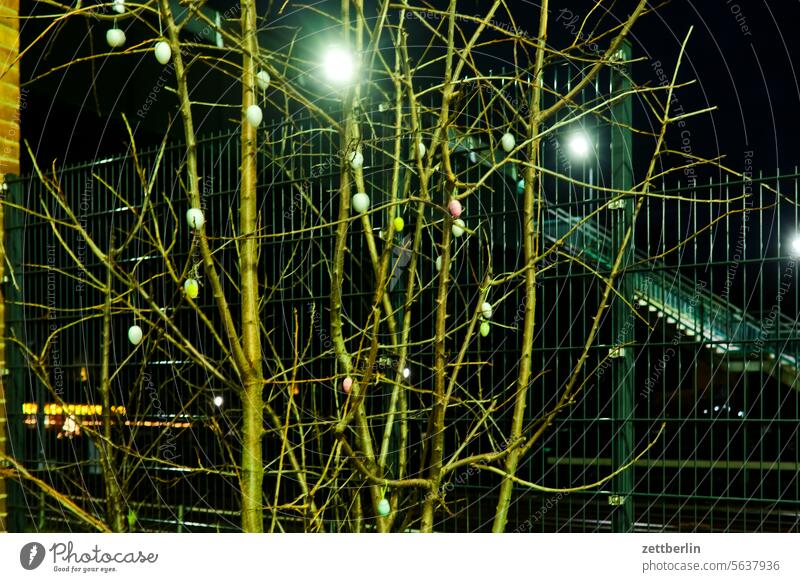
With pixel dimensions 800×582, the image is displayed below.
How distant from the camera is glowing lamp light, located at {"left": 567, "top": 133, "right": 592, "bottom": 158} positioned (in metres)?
3.34

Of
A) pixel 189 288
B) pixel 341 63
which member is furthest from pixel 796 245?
pixel 189 288

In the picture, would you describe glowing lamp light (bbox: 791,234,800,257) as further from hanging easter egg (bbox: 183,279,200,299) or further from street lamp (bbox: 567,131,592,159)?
hanging easter egg (bbox: 183,279,200,299)

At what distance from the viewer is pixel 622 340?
3430 millimetres

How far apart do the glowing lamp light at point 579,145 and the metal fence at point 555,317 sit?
49mm

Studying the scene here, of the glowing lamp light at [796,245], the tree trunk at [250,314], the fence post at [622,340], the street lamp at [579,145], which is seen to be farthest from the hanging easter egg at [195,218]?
the glowing lamp light at [796,245]

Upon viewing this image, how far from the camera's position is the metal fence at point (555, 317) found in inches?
124

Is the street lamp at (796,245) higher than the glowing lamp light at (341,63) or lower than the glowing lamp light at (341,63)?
lower

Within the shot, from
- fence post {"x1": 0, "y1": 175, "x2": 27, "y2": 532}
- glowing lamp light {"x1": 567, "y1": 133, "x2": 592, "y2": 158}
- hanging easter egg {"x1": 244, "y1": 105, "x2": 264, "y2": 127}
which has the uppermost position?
glowing lamp light {"x1": 567, "y1": 133, "x2": 592, "y2": 158}

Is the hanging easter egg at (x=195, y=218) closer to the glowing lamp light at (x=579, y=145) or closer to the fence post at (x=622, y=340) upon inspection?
Answer: the glowing lamp light at (x=579, y=145)

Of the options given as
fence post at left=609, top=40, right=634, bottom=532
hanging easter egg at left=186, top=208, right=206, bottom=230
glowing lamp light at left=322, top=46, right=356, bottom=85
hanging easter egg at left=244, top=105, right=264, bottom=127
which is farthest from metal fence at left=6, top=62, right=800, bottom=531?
hanging easter egg at left=186, top=208, right=206, bottom=230

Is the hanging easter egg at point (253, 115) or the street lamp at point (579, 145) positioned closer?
the hanging easter egg at point (253, 115)

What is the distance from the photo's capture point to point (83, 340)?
15.0 feet
